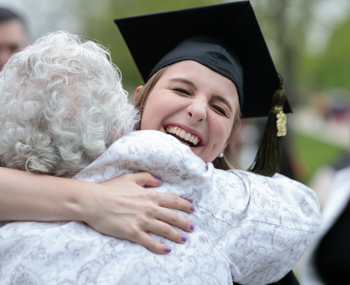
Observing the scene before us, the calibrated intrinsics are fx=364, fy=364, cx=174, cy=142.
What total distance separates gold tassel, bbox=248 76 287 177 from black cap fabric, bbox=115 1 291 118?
0.12 metres

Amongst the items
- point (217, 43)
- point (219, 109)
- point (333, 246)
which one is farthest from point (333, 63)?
point (219, 109)

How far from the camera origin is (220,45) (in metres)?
2.11

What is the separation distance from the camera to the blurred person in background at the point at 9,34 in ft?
10.5

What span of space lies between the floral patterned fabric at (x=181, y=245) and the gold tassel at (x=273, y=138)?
0.40 metres

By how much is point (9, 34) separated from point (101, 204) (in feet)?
8.06

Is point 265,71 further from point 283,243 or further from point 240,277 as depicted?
point 240,277

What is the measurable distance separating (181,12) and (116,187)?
1196 mm

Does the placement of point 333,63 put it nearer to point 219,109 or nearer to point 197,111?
point 219,109

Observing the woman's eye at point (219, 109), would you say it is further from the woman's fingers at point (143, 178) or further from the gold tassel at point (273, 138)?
the woman's fingers at point (143, 178)

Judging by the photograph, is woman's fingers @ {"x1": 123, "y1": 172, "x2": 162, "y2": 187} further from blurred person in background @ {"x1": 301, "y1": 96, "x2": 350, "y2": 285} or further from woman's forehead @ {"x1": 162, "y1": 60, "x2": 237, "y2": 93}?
blurred person in background @ {"x1": 301, "y1": 96, "x2": 350, "y2": 285}

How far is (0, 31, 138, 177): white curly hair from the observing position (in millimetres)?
1386

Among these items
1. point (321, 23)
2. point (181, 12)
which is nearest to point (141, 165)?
point (181, 12)

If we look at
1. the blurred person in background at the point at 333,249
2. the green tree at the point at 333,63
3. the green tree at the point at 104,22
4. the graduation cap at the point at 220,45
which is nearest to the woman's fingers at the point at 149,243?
the graduation cap at the point at 220,45

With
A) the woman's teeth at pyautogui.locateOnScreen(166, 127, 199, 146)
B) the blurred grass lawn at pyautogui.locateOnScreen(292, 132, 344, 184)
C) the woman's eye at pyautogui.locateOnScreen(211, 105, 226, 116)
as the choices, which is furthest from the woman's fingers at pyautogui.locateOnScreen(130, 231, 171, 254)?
the blurred grass lawn at pyautogui.locateOnScreen(292, 132, 344, 184)
